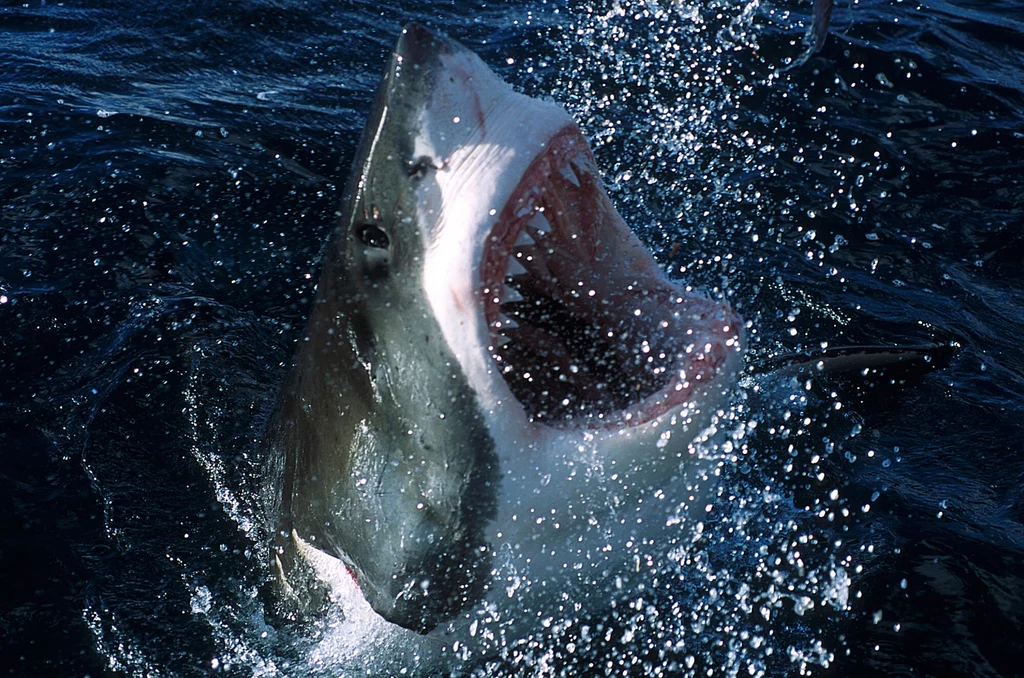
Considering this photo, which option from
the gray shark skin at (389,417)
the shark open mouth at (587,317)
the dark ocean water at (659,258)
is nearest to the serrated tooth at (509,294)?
the shark open mouth at (587,317)

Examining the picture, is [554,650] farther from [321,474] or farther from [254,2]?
[254,2]

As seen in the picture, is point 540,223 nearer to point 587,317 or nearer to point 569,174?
point 569,174

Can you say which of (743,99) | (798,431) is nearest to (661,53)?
(743,99)

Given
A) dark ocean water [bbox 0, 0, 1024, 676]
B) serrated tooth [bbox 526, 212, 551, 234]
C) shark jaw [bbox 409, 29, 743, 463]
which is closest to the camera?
shark jaw [bbox 409, 29, 743, 463]

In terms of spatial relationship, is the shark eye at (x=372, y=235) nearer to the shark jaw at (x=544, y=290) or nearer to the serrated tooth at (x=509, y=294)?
the shark jaw at (x=544, y=290)

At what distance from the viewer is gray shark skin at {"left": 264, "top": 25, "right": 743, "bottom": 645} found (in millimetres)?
2057

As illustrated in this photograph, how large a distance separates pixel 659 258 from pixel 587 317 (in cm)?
157

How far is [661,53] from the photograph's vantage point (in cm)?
539

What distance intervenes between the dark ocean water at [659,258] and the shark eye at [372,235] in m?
0.89

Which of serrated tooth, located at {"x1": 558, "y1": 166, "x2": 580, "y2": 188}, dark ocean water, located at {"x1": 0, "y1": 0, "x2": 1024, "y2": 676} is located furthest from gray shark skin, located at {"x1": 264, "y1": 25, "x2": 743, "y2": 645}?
dark ocean water, located at {"x1": 0, "y1": 0, "x2": 1024, "y2": 676}

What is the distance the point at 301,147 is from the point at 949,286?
9.63 feet

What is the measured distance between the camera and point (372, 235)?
2.11 metres

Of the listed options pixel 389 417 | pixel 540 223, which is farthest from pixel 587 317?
pixel 389 417

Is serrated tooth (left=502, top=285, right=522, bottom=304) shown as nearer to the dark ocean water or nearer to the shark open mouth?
the shark open mouth
